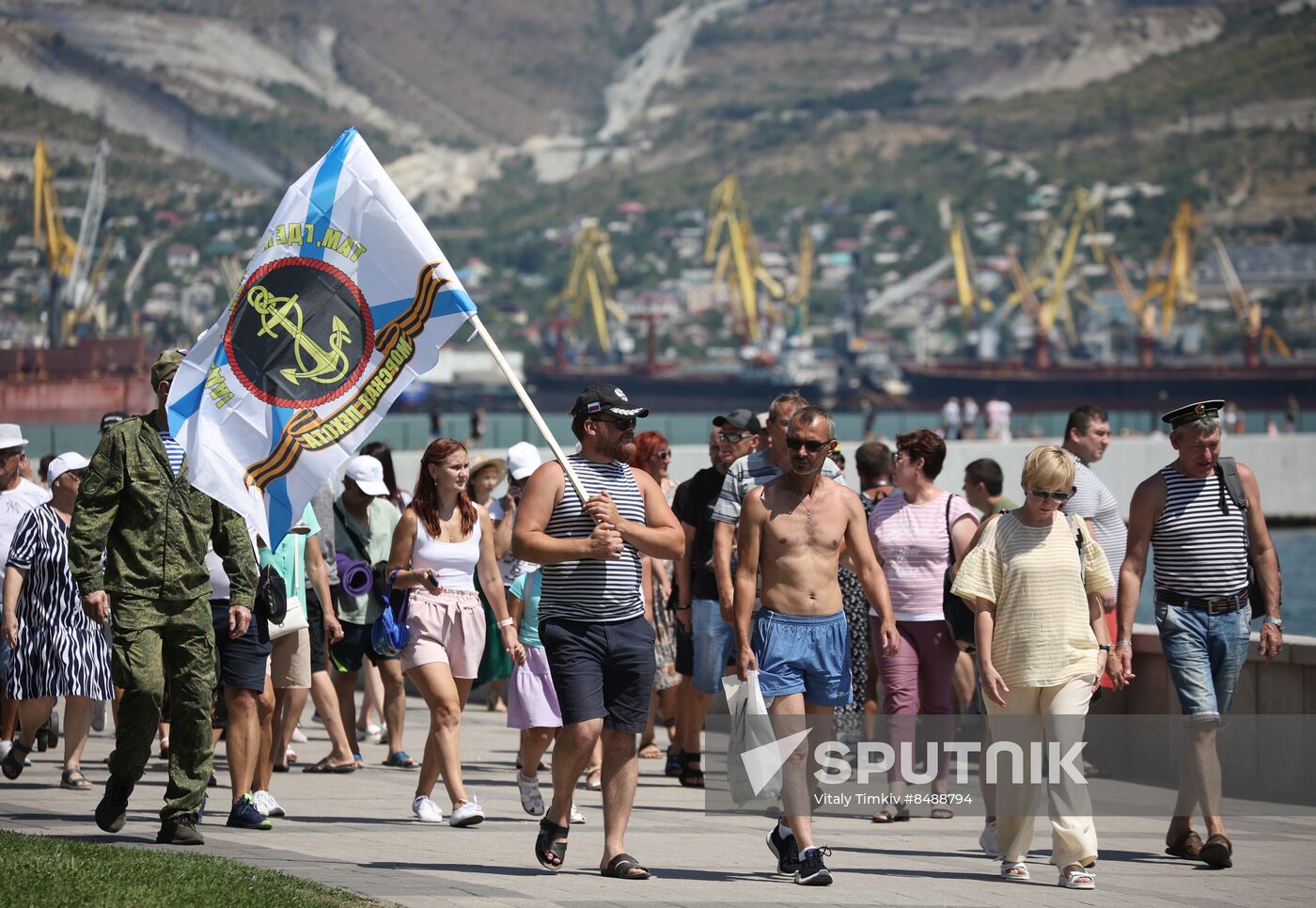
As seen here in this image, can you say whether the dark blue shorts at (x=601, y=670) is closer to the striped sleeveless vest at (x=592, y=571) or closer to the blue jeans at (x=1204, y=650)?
the striped sleeveless vest at (x=592, y=571)

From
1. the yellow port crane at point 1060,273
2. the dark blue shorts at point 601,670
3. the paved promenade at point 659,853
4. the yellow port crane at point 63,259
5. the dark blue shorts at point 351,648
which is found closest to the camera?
the paved promenade at point 659,853

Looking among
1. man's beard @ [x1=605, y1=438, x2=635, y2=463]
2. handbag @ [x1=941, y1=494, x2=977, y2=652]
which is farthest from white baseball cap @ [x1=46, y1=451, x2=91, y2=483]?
handbag @ [x1=941, y1=494, x2=977, y2=652]

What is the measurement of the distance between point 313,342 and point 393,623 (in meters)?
1.51

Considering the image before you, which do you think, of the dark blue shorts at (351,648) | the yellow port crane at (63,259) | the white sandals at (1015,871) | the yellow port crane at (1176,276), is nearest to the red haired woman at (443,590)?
the dark blue shorts at (351,648)

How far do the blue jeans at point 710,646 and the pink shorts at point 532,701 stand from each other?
1.24m

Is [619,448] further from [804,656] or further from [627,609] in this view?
[804,656]

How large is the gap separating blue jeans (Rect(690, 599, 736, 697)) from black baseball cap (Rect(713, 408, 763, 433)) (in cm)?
83

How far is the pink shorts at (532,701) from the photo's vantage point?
7.59 meters

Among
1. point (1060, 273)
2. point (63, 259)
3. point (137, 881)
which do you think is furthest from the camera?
point (1060, 273)

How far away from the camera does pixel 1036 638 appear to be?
6.55 m

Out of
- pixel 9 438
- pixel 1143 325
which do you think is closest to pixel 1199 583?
pixel 9 438

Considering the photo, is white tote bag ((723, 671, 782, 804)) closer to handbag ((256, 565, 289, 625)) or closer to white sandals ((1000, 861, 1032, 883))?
white sandals ((1000, 861, 1032, 883))

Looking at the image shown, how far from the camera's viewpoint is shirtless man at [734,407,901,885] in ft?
21.7

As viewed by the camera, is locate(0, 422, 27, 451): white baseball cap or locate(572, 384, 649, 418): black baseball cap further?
locate(0, 422, 27, 451): white baseball cap
